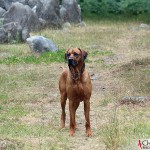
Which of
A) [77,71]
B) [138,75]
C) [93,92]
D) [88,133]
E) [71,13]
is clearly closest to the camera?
[77,71]

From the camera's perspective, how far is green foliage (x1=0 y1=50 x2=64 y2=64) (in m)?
14.7

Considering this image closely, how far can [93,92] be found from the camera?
11.2 metres

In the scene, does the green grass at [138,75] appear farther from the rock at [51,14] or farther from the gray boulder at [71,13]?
the gray boulder at [71,13]

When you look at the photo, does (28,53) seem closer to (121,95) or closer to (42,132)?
(121,95)

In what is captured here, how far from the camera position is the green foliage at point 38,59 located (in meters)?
14.7

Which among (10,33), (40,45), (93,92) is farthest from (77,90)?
(10,33)

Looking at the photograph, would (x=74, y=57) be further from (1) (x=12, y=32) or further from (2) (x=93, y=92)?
(1) (x=12, y=32)

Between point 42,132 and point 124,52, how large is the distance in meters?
8.86

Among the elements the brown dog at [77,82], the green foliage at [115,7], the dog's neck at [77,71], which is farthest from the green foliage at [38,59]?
the green foliage at [115,7]

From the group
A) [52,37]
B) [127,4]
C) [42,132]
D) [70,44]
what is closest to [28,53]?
[70,44]

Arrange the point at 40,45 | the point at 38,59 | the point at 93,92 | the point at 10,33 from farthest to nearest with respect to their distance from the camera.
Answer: the point at 10,33 → the point at 40,45 → the point at 38,59 → the point at 93,92

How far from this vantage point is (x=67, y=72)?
8039 millimetres

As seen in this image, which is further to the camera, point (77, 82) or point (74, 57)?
point (77, 82)

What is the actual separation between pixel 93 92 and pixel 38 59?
13.4 feet
